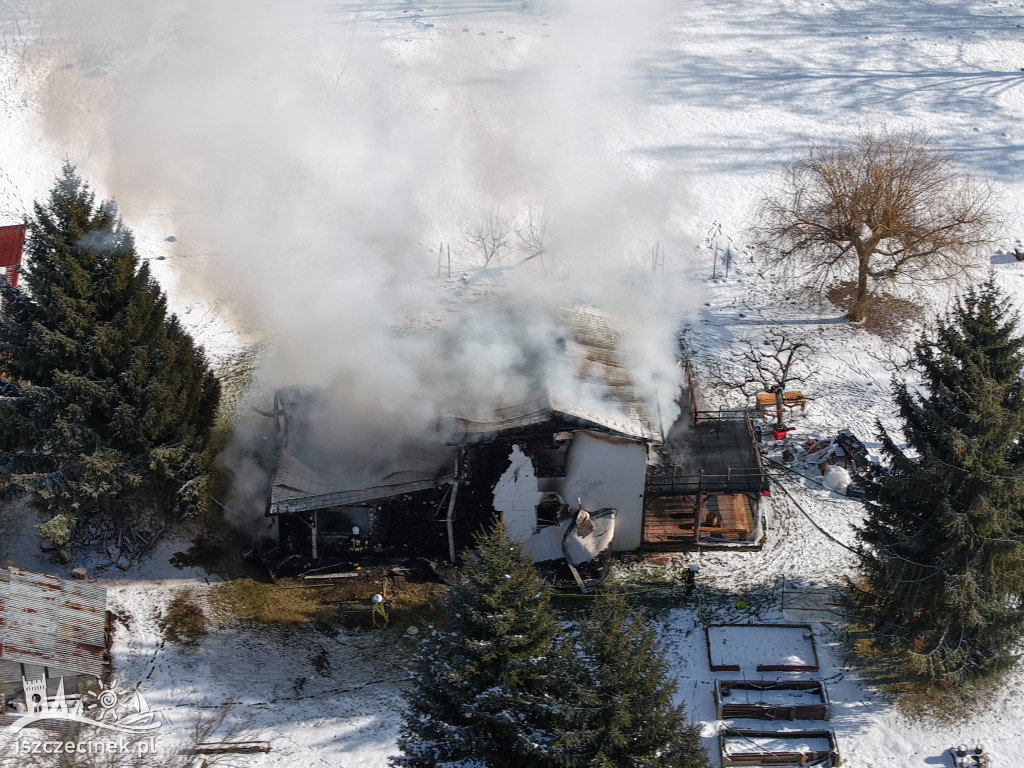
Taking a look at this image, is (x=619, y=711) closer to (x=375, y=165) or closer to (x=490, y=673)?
(x=490, y=673)

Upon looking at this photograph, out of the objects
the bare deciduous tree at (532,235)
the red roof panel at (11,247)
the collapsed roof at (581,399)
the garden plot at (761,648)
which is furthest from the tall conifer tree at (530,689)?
the red roof panel at (11,247)

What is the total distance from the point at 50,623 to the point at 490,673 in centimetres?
917

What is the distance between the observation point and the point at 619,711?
538 inches

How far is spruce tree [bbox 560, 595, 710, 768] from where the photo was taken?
1373cm

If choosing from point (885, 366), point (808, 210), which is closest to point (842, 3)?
point (808, 210)

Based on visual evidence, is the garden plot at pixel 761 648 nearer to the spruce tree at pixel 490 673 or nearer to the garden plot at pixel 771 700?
the garden plot at pixel 771 700

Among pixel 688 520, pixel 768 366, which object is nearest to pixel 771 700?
pixel 688 520

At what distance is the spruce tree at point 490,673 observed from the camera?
14477mm

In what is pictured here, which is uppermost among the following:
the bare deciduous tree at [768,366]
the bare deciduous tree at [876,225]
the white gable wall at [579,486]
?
the bare deciduous tree at [876,225]

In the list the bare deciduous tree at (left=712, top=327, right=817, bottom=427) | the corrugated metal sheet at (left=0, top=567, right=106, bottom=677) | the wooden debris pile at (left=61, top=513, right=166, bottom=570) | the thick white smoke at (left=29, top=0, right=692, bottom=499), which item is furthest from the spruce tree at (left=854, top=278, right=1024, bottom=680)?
the wooden debris pile at (left=61, top=513, right=166, bottom=570)

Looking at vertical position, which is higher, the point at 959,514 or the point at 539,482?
the point at 539,482

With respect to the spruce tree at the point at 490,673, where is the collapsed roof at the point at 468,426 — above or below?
above

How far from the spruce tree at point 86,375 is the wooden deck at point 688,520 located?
10545mm

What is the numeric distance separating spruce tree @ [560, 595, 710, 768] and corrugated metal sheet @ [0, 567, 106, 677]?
984cm
